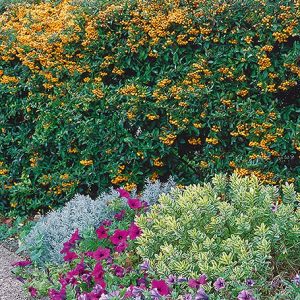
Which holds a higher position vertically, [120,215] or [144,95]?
[144,95]

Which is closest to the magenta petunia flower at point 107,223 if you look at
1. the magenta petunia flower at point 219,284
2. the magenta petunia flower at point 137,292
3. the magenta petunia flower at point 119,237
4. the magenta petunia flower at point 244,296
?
the magenta petunia flower at point 119,237

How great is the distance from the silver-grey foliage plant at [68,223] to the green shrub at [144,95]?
0.32 m

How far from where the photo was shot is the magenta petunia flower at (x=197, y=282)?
9.78 feet

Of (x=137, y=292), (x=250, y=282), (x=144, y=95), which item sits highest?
(x=144, y=95)

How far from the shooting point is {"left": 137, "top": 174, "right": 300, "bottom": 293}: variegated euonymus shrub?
304cm

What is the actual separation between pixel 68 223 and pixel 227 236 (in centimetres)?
164

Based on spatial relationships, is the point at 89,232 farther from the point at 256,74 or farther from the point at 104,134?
the point at 256,74

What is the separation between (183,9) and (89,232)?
1.68 m

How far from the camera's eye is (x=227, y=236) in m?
3.35

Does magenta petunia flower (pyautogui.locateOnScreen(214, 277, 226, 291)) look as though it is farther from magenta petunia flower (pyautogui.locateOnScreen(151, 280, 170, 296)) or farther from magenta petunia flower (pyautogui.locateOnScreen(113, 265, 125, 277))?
magenta petunia flower (pyautogui.locateOnScreen(113, 265, 125, 277))

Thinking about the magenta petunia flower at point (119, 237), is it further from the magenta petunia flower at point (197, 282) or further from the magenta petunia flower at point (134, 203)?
the magenta petunia flower at point (197, 282)

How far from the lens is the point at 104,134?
4996mm

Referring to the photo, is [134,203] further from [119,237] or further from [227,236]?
[227,236]

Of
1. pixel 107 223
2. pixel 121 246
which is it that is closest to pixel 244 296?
pixel 121 246
